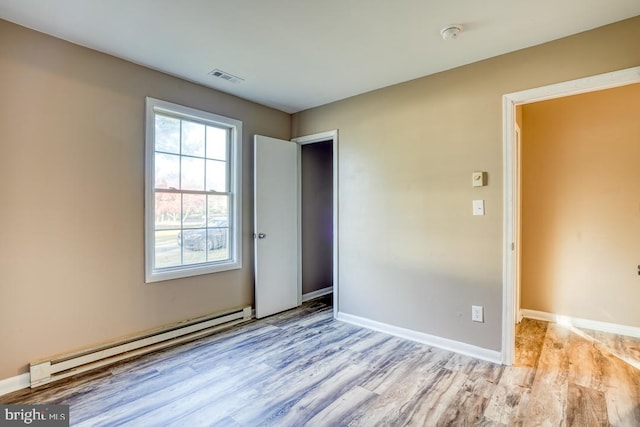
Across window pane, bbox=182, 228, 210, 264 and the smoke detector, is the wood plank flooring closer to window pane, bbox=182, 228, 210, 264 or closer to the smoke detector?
window pane, bbox=182, 228, 210, 264

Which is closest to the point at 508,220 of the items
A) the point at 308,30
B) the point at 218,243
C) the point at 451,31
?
the point at 451,31

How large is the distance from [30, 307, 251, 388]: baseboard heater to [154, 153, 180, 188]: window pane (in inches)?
52.4

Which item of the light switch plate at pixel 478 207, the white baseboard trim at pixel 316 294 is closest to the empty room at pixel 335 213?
the light switch plate at pixel 478 207

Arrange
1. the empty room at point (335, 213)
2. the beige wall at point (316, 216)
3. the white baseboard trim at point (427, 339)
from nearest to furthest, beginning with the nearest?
the empty room at point (335, 213), the white baseboard trim at point (427, 339), the beige wall at point (316, 216)

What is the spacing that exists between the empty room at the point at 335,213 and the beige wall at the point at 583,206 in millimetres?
19

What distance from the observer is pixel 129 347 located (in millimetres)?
2645

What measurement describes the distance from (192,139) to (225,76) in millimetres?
708

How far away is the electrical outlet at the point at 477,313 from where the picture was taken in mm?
2633

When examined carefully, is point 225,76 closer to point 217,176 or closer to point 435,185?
point 217,176

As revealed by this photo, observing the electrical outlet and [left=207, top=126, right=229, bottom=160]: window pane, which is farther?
[left=207, top=126, right=229, bottom=160]: window pane

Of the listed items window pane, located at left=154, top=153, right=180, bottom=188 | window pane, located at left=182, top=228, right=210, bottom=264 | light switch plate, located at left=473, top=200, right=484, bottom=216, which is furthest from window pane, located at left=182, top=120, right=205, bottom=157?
light switch plate, located at left=473, top=200, right=484, bottom=216

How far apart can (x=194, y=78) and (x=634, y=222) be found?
178 inches

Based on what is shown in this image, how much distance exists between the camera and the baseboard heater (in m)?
2.25

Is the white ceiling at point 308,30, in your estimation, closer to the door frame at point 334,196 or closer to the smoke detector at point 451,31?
the smoke detector at point 451,31
